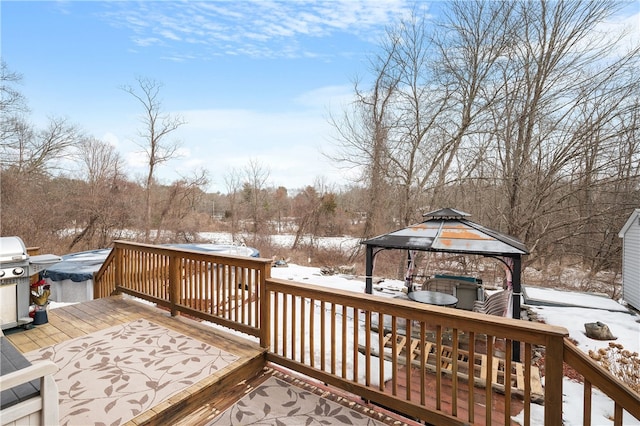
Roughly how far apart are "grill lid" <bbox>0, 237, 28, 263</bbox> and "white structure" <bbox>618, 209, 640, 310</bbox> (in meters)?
12.3

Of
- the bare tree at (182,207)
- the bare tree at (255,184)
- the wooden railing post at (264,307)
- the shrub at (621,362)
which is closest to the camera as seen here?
the wooden railing post at (264,307)

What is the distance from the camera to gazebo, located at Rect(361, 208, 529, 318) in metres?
4.73

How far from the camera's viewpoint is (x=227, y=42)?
887cm

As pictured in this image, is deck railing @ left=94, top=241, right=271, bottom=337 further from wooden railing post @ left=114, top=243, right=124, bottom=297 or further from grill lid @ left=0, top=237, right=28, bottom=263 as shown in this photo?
grill lid @ left=0, top=237, right=28, bottom=263

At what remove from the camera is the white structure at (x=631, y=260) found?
7.70 meters

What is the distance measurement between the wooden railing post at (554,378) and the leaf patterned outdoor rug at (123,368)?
8.26 feet

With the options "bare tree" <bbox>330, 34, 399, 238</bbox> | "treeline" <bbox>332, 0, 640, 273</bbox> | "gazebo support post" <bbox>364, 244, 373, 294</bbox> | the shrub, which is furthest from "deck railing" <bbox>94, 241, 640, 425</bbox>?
"bare tree" <bbox>330, 34, 399, 238</bbox>

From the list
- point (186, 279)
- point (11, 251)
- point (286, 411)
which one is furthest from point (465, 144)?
point (11, 251)

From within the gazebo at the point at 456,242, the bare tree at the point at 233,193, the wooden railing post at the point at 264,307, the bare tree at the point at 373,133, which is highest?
the bare tree at the point at 373,133

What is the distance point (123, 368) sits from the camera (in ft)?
8.94

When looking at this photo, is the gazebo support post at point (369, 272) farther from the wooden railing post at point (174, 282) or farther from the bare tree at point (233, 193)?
the bare tree at point (233, 193)

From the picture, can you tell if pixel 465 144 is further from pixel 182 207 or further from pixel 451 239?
pixel 182 207

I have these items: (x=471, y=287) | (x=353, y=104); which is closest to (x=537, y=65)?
(x=353, y=104)

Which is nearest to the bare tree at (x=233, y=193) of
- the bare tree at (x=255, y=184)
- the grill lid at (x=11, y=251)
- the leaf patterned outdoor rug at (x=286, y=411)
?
the bare tree at (x=255, y=184)
